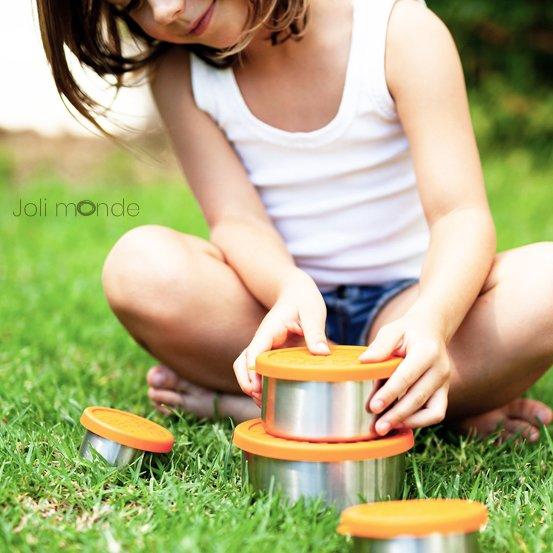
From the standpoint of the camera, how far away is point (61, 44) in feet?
5.27

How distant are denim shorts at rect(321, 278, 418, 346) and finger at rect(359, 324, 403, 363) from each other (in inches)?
20.4

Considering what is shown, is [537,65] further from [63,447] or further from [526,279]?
[63,447]

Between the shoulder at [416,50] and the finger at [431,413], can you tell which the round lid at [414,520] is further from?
the shoulder at [416,50]

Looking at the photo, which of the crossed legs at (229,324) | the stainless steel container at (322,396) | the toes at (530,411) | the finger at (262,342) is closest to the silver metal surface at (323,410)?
the stainless steel container at (322,396)

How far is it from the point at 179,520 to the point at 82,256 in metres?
1.90

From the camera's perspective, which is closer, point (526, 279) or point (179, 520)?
point (179, 520)

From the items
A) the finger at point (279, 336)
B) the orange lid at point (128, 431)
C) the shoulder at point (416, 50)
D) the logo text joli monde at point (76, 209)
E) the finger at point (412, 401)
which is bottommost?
the logo text joli monde at point (76, 209)

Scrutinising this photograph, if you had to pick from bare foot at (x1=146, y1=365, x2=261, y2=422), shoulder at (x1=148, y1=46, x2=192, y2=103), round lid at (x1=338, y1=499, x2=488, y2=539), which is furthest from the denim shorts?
round lid at (x1=338, y1=499, x2=488, y2=539)

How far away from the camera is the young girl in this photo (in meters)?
1.45

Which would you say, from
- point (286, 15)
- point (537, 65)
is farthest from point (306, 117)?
point (537, 65)

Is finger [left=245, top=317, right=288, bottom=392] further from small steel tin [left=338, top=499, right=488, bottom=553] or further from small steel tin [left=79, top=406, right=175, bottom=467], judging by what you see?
small steel tin [left=338, top=499, right=488, bottom=553]

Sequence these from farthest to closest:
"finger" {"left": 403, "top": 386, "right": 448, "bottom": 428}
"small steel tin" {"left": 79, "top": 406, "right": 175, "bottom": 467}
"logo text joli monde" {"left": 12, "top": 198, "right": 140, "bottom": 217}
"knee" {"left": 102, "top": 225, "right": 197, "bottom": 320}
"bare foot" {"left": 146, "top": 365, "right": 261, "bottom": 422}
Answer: "logo text joli monde" {"left": 12, "top": 198, "right": 140, "bottom": 217}, "bare foot" {"left": 146, "top": 365, "right": 261, "bottom": 422}, "knee" {"left": 102, "top": 225, "right": 197, "bottom": 320}, "small steel tin" {"left": 79, "top": 406, "right": 175, "bottom": 467}, "finger" {"left": 403, "top": 386, "right": 448, "bottom": 428}

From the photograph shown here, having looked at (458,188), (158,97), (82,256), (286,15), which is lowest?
(82,256)

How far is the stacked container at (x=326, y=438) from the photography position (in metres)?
1.15
